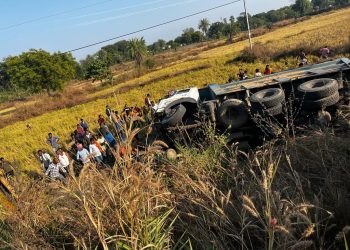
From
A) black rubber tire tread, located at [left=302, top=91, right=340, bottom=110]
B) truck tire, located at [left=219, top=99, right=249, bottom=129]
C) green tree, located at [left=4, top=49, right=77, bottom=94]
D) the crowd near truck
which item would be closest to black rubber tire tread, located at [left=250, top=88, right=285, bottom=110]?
the crowd near truck

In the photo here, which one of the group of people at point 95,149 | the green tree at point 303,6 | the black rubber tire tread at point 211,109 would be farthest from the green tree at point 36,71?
the green tree at point 303,6

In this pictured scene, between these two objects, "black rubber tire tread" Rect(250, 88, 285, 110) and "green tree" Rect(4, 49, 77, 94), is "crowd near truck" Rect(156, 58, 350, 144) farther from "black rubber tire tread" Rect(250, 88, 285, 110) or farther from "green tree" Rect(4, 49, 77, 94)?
"green tree" Rect(4, 49, 77, 94)

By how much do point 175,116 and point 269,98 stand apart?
7.75 ft

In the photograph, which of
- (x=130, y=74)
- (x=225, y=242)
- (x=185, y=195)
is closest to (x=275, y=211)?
(x=225, y=242)

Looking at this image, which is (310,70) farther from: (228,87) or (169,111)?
(169,111)

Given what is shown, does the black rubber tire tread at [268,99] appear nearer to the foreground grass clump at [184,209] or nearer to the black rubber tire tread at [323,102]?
the black rubber tire tread at [323,102]

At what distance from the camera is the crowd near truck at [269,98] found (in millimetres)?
8031

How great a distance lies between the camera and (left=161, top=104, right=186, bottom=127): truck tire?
30.2 ft

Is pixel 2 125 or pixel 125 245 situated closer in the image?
pixel 125 245

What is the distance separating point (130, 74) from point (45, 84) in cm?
1617

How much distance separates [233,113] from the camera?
29.1ft

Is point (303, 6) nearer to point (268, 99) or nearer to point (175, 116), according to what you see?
point (175, 116)

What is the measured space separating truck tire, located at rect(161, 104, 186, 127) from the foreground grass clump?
17.3 feet

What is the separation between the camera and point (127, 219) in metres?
2.85
